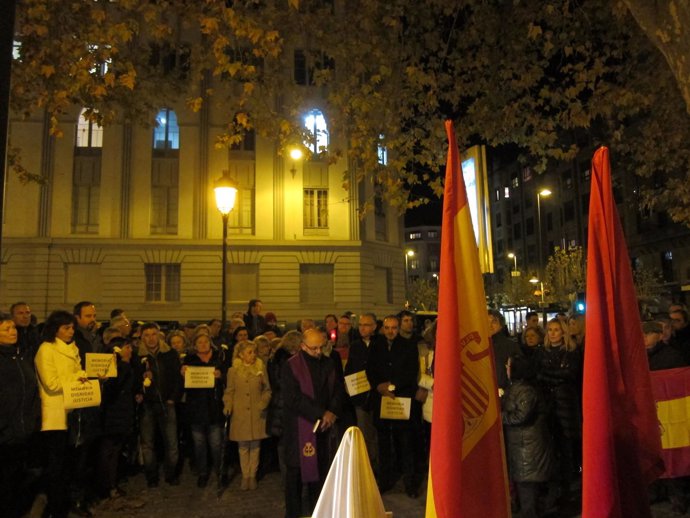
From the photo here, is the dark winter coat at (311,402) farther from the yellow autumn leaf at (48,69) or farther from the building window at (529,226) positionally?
the building window at (529,226)

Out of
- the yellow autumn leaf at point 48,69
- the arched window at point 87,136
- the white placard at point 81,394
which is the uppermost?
the arched window at point 87,136

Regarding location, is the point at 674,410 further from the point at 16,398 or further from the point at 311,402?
the point at 16,398

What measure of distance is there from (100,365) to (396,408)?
3.60 m

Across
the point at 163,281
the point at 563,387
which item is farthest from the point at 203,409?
the point at 163,281

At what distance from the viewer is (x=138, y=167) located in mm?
32125

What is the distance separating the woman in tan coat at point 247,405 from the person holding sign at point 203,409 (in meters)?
0.20

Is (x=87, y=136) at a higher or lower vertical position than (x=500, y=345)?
higher

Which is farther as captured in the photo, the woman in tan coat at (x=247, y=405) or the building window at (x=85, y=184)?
the building window at (x=85, y=184)

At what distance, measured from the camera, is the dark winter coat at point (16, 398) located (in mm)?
5684

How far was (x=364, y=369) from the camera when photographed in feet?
25.5

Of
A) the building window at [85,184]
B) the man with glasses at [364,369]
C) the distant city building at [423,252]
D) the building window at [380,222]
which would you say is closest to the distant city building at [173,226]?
the building window at [85,184]

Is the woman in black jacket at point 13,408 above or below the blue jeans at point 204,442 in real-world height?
above

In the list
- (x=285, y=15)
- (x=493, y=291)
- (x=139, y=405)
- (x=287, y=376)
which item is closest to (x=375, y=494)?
(x=287, y=376)

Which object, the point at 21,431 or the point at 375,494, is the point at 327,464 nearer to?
the point at 21,431
